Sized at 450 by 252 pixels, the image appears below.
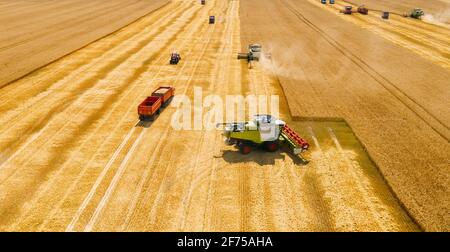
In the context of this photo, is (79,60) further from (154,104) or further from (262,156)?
(262,156)

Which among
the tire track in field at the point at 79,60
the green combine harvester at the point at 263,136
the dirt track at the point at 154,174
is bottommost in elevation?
the dirt track at the point at 154,174

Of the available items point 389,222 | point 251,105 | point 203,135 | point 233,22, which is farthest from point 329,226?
point 233,22

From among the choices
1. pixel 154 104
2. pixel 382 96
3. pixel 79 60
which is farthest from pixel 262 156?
pixel 79 60

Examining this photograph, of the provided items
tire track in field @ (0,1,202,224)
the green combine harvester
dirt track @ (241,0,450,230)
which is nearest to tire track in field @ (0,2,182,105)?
tire track in field @ (0,1,202,224)

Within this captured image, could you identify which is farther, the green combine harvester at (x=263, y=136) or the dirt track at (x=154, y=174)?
the green combine harvester at (x=263, y=136)

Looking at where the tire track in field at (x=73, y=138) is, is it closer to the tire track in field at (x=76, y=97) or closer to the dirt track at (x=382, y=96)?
the tire track in field at (x=76, y=97)

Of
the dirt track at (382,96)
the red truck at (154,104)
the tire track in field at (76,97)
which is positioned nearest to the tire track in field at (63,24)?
the tire track in field at (76,97)
